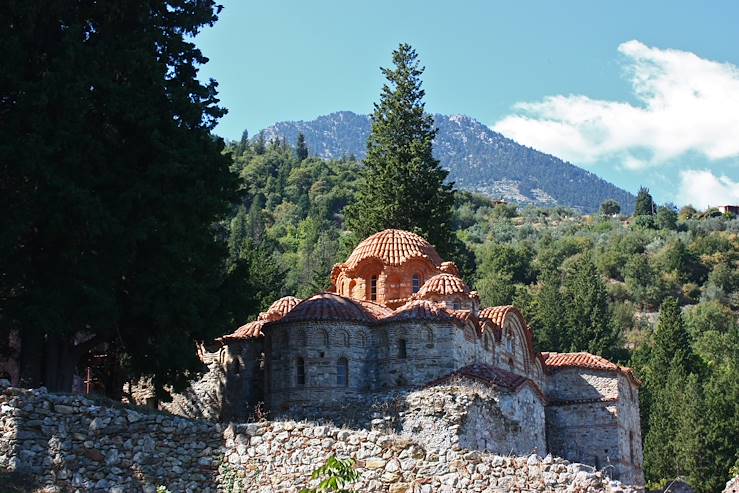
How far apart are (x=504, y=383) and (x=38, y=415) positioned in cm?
1396

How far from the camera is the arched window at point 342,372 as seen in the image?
29.4m

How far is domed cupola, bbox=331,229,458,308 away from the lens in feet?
112

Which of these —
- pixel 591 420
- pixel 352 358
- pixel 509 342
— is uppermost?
pixel 509 342

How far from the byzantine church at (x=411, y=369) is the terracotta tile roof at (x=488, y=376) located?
1.5 inches

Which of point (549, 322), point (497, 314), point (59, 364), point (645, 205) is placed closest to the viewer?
point (59, 364)

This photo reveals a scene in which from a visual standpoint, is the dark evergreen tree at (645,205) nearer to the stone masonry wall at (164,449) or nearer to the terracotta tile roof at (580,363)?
the terracotta tile roof at (580,363)

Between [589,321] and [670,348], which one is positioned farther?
[589,321]

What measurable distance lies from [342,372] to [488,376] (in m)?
3.98

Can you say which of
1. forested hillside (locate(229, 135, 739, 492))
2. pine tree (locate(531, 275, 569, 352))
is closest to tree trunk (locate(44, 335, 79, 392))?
forested hillside (locate(229, 135, 739, 492))

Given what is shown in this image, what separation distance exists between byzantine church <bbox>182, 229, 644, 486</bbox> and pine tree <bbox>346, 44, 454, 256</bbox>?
7.90m

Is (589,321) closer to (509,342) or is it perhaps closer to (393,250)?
(509,342)

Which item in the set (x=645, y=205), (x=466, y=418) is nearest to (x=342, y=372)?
(x=466, y=418)

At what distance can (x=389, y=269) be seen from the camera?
34.1m

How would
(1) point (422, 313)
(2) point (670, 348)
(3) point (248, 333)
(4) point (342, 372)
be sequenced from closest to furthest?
(4) point (342, 372) → (1) point (422, 313) → (3) point (248, 333) → (2) point (670, 348)
